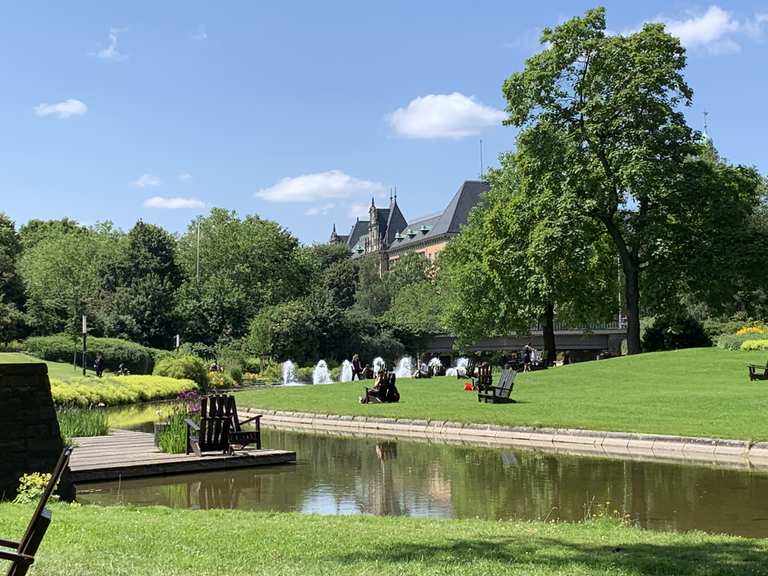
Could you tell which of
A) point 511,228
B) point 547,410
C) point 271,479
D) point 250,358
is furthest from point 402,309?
point 271,479

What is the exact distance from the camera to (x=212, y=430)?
19.0m

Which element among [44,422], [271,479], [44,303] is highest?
[44,303]

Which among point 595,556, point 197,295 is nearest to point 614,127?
point 595,556

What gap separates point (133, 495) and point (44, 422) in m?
2.81

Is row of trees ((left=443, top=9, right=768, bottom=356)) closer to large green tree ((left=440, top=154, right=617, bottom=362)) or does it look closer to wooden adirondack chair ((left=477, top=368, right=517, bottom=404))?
large green tree ((left=440, top=154, right=617, bottom=362))

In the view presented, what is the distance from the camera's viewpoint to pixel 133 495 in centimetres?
1490

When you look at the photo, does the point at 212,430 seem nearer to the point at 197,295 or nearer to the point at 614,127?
the point at 614,127

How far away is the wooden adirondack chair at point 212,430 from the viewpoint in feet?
61.5

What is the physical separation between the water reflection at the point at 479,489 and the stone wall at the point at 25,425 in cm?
193

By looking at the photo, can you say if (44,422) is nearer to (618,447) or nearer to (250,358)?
(618,447)

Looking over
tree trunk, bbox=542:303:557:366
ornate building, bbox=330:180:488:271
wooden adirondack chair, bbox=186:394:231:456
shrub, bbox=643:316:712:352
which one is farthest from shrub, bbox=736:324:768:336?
ornate building, bbox=330:180:488:271

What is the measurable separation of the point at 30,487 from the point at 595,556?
7529mm

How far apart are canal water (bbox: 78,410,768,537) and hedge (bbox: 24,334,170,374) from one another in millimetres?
39044

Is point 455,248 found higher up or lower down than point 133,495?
higher up
